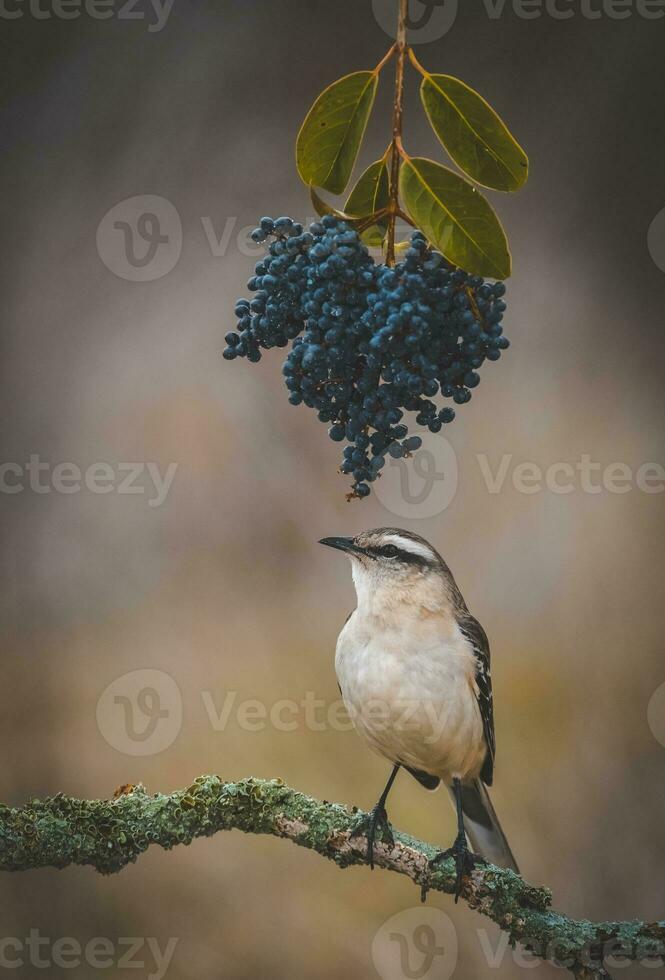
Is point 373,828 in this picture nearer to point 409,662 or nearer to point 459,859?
point 459,859

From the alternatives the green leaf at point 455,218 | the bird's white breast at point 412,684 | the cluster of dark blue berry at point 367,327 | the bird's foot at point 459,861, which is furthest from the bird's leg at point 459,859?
the green leaf at point 455,218

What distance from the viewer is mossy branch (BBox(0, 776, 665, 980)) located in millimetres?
1183

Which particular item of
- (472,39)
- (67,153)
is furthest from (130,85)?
(472,39)

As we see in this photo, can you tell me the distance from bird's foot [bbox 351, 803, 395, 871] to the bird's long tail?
261 millimetres

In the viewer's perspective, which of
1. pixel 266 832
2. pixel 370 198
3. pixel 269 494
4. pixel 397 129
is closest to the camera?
pixel 397 129

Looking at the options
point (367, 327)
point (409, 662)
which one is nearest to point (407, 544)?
point (409, 662)

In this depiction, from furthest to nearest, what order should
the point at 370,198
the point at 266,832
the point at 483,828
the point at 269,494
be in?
1. the point at 269,494
2. the point at 483,828
3. the point at 266,832
4. the point at 370,198

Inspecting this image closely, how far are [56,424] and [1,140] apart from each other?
0.73m

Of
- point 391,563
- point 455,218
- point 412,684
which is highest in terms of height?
point 455,218

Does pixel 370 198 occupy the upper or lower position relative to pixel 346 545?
upper

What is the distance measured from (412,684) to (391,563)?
159mm

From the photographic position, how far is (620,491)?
2469mm

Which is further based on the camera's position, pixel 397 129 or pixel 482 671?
pixel 482 671

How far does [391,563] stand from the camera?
4.44ft
